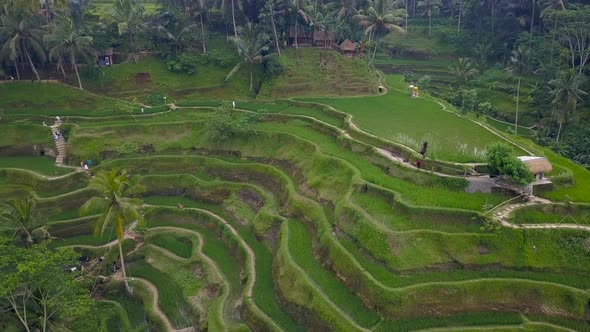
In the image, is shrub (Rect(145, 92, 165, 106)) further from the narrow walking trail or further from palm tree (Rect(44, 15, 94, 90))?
the narrow walking trail

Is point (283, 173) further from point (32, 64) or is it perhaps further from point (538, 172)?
point (32, 64)

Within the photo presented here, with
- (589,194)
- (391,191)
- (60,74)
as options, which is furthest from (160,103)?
(589,194)

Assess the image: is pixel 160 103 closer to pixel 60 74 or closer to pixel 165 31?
pixel 165 31

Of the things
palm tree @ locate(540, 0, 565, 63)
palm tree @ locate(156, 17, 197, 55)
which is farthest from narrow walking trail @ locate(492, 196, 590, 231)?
palm tree @ locate(156, 17, 197, 55)

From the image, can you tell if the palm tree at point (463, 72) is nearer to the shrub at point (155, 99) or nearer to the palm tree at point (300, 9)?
the palm tree at point (300, 9)

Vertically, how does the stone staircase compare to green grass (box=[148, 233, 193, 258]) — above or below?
above

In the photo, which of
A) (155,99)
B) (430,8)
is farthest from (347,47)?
(430,8)
